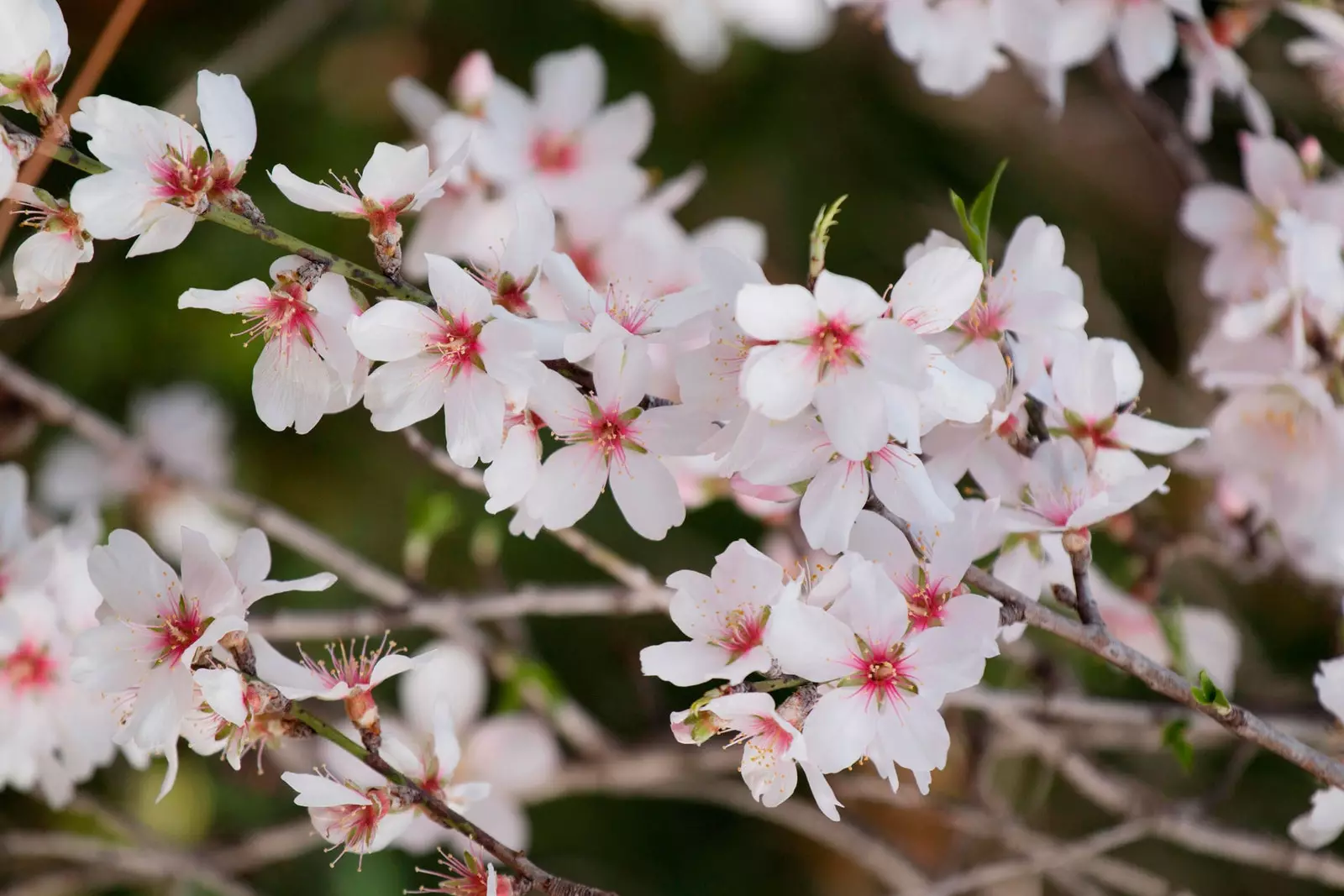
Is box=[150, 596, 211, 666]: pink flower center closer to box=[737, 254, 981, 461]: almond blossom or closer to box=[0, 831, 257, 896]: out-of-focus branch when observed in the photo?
box=[737, 254, 981, 461]: almond blossom

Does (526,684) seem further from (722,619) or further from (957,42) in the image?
(957,42)

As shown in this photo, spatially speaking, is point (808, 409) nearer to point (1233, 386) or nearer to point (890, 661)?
point (890, 661)

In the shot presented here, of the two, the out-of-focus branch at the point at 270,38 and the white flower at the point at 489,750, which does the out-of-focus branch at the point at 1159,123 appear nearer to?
the white flower at the point at 489,750

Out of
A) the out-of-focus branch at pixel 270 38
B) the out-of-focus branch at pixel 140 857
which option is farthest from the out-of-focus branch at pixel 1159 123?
the out-of-focus branch at pixel 140 857

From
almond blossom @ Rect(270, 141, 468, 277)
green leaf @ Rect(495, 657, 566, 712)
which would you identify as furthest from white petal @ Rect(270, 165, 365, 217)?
green leaf @ Rect(495, 657, 566, 712)

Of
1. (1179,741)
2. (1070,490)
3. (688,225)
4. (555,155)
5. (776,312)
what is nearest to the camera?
(776,312)

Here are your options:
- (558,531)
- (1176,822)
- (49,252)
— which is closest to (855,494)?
(558,531)
